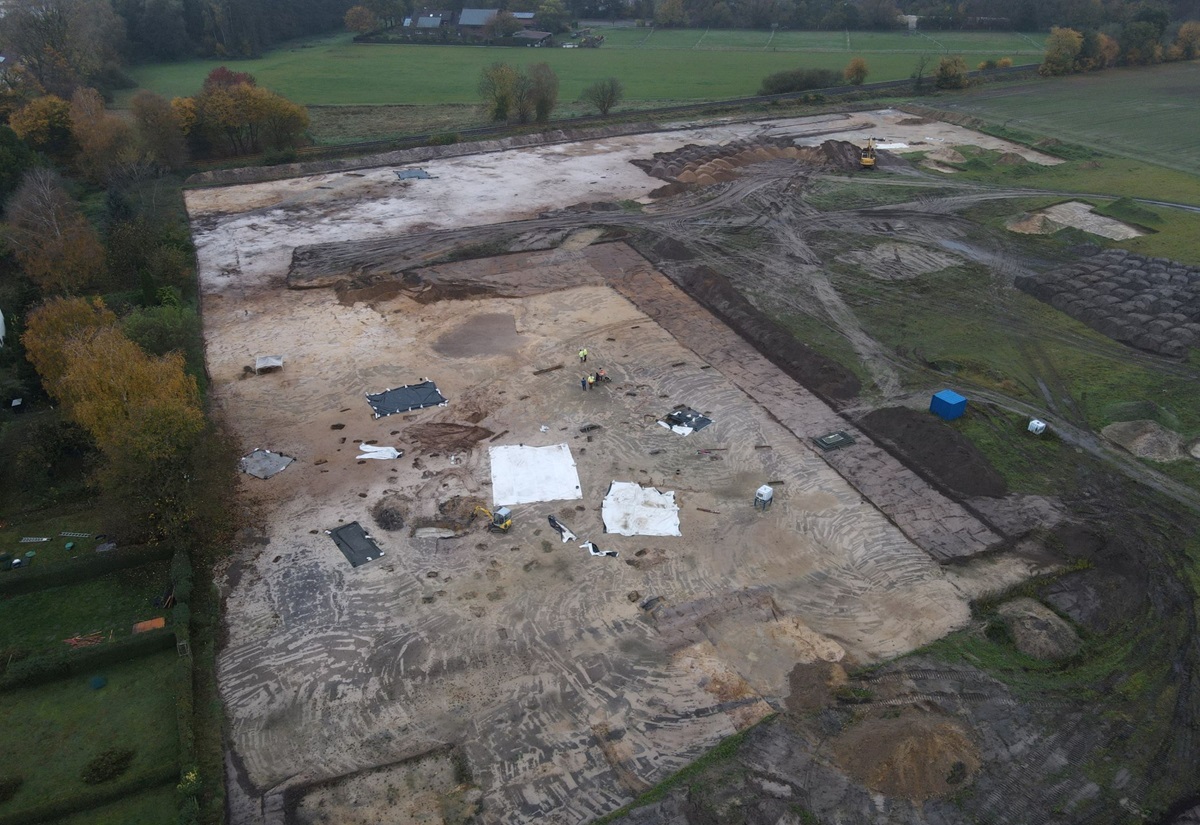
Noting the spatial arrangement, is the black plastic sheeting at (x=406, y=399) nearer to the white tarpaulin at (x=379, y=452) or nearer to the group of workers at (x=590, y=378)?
the white tarpaulin at (x=379, y=452)

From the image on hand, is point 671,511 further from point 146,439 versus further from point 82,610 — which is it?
point 82,610

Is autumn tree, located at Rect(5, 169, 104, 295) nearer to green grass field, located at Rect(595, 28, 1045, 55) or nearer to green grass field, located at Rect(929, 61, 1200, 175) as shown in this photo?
green grass field, located at Rect(929, 61, 1200, 175)

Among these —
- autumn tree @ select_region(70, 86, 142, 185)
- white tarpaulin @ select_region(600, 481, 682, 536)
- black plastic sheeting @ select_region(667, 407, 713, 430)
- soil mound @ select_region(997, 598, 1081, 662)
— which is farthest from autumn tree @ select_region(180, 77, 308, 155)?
soil mound @ select_region(997, 598, 1081, 662)

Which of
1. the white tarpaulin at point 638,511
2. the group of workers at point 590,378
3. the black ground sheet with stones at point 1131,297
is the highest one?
the black ground sheet with stones at point 1131,297

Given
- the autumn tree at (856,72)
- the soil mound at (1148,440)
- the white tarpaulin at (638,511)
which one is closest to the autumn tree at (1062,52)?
the autumn tree at (856,72)

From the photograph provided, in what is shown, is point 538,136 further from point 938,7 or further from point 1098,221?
point 938,7

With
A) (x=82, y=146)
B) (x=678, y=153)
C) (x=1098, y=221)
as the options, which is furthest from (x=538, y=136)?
(x=1098, y=221)
